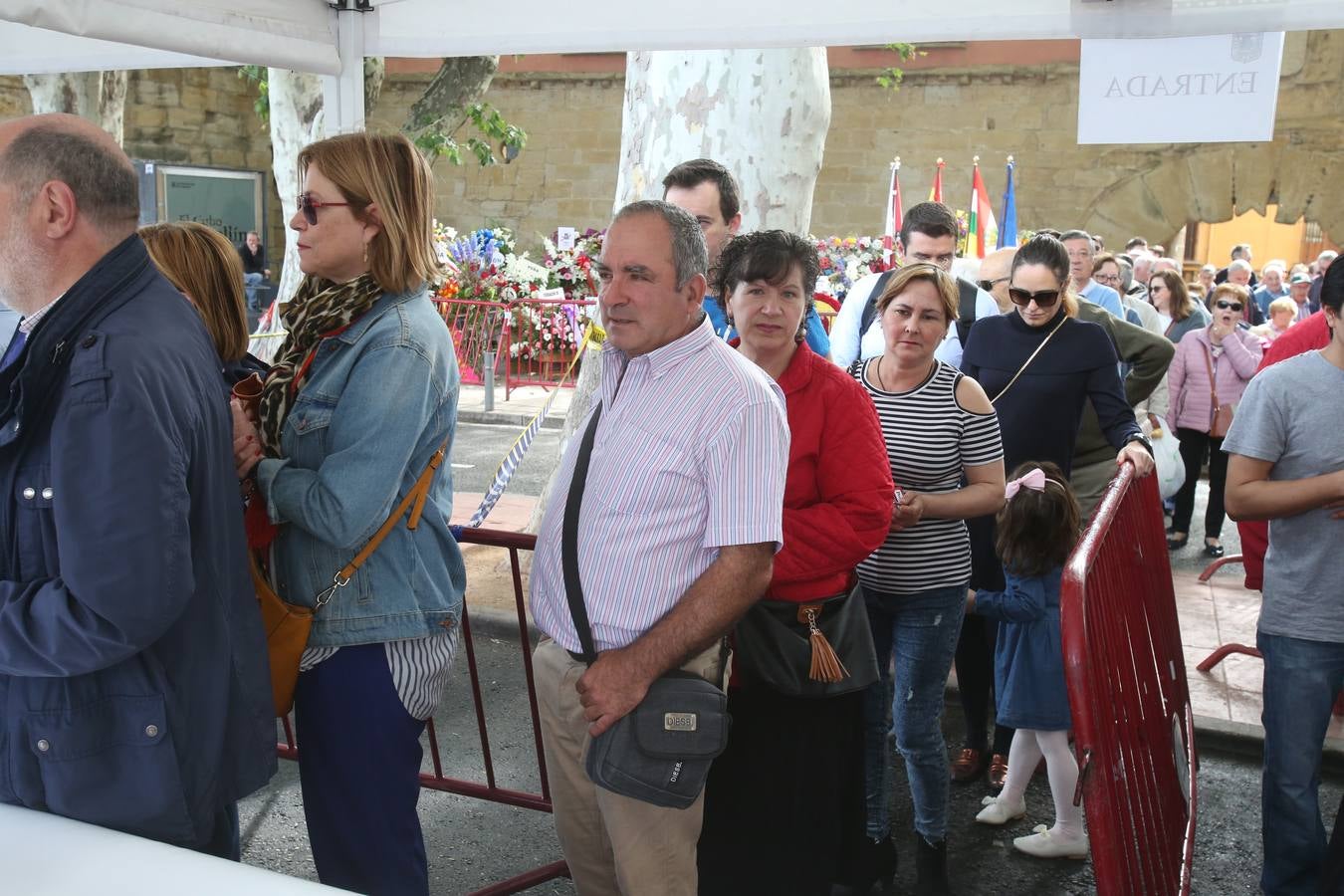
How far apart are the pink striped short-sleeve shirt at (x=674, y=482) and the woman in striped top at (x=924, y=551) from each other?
1.22 m

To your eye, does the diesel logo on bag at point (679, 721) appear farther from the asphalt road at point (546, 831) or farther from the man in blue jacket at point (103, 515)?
the asphalt road at point (546, 831)

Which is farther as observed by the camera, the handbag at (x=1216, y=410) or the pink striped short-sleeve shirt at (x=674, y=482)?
the handbag at (x=1216, y=410)

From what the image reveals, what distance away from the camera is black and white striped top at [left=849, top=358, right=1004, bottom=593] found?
11.2 feet

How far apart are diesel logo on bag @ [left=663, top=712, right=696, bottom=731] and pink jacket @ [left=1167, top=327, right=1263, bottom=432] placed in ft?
23.2

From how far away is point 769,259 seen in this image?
2875mm

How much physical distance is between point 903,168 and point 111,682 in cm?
2162

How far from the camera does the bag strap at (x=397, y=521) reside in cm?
232

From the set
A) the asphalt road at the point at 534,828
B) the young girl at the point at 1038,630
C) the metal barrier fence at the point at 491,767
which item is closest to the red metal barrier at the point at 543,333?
the asphalt road at the point at 534,828

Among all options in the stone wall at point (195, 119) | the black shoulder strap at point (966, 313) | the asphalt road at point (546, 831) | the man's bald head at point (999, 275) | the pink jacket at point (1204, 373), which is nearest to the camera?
the asphalt road at point (546, 831)

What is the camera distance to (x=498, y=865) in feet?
12.0

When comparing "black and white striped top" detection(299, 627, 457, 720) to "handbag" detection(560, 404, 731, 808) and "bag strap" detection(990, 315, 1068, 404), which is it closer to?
"handbag" detection(560, 404, 731, 808)

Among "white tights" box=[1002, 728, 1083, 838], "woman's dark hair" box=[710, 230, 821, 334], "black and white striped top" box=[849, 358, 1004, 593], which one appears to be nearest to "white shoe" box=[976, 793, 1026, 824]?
"white tights" box=[1002, 728, 1083, 838]

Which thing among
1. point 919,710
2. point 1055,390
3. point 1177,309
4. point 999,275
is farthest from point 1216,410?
point 919,710

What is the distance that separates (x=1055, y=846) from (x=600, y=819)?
187 cm
